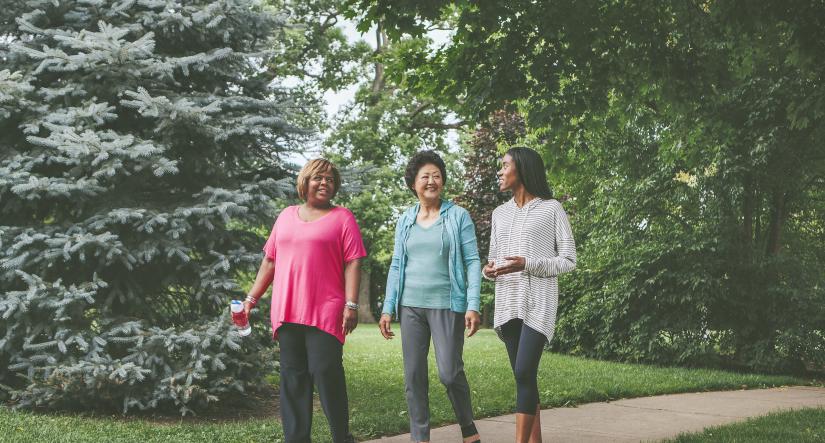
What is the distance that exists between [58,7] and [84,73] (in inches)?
34.4

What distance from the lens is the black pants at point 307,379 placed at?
4898 millimetres

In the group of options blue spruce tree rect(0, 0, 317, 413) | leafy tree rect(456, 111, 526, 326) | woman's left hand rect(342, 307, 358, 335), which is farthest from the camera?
leafy tree rect(456, 111, 526, 326)

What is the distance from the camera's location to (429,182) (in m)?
5.26

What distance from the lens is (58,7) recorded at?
27.2ft

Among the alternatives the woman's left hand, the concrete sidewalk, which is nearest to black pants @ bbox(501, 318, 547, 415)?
the woman's left hand

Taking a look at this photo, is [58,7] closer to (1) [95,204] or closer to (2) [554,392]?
(1) [95,204]

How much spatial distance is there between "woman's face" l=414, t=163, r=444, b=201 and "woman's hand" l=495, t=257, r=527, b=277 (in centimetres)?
80

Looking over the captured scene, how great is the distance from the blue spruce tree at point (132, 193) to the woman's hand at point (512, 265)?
349cm

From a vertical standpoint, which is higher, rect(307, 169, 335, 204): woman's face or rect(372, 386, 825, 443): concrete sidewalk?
rect(307, 169, 335, 204): woman's face

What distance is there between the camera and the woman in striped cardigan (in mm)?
4801

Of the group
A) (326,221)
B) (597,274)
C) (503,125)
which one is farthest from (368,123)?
(326,221)

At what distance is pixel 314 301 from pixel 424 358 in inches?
32.7

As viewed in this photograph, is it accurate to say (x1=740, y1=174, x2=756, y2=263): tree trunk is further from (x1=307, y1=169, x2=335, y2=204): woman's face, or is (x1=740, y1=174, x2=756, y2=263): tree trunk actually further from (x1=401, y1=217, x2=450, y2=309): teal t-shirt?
(x1=307, y1=169, x2=335, y2=204): woman's face

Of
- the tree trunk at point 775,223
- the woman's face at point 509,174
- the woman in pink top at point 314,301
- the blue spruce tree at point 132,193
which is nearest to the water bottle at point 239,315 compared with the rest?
the woman in pink top at point 314,301
